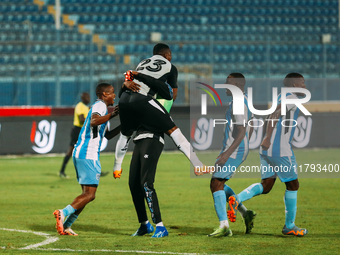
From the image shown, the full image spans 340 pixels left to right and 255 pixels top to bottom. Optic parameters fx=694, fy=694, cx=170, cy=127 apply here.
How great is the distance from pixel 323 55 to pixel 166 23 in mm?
7054

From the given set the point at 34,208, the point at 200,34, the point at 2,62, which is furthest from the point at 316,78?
the point at 34,208

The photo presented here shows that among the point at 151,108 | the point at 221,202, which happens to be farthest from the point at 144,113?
the point at 221,202

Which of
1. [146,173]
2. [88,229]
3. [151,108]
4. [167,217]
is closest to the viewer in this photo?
[151,108]

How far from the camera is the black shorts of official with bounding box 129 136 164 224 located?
7863 mm

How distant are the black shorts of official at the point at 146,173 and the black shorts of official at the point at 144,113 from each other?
0.19 metres

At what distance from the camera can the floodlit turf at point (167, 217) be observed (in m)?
7.37

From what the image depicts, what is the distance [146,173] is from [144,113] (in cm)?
69

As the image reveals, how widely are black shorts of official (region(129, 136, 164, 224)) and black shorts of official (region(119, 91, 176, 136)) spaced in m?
0.19

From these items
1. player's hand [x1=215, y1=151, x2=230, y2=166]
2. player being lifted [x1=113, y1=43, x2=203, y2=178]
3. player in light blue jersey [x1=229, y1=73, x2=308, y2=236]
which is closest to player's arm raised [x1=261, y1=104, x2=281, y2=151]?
player in light blue jersey [x1=229, y1=73, x2=308, y2=236]

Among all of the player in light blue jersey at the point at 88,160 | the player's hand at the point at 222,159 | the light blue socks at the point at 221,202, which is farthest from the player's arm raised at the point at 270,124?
the player in light blue jersey at the point at 88,160

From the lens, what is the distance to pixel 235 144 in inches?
313

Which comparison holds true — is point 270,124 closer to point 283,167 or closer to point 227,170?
point 283,167

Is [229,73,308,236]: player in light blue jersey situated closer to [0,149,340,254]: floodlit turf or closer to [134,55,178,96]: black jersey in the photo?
[0,149,340,254]: floodlit turf

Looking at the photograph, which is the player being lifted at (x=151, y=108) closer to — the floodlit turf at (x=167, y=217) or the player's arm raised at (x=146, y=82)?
the player's arm raised at (x=146, y=82)
